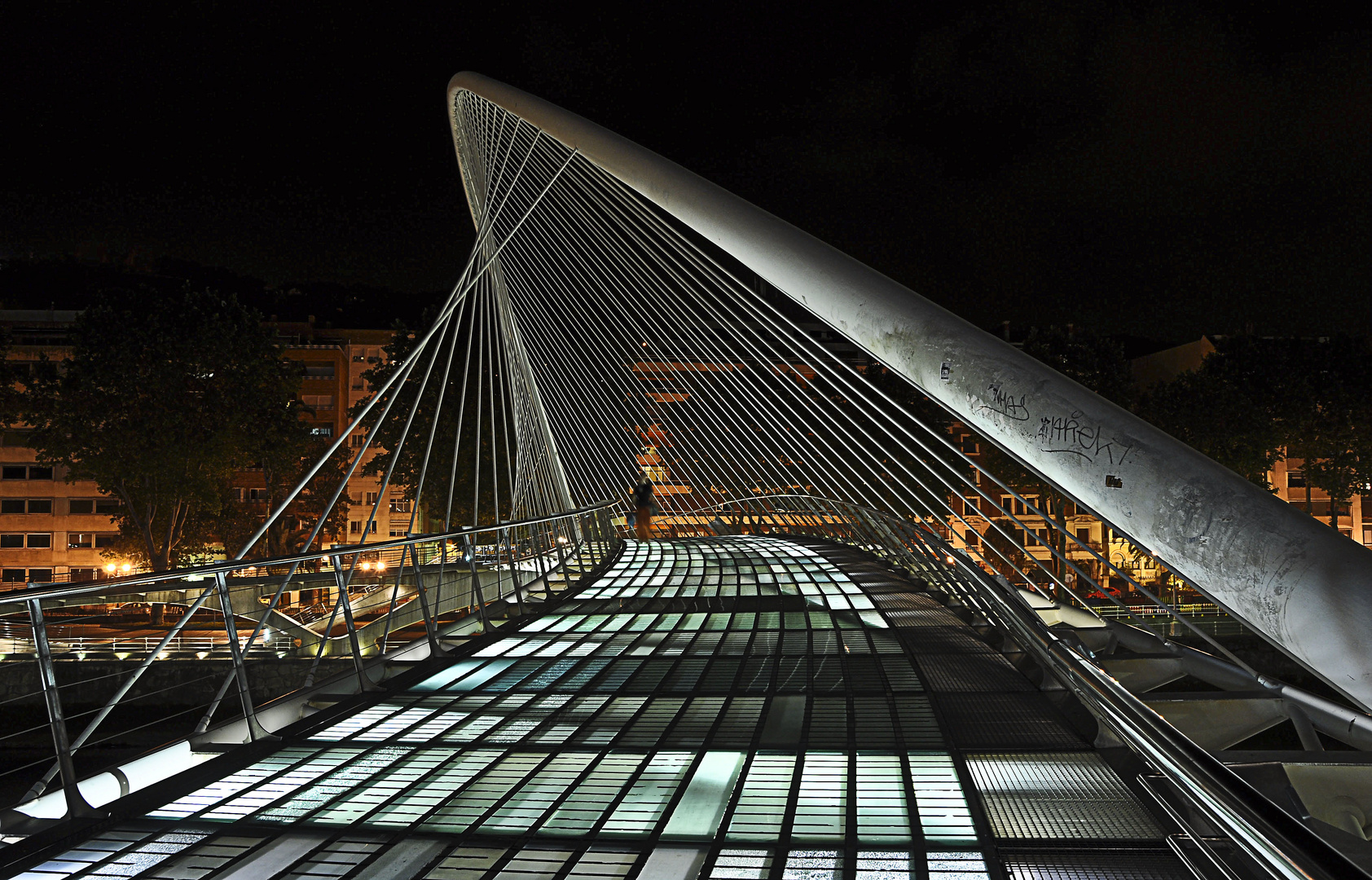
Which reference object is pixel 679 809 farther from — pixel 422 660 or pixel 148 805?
pixel 422 660

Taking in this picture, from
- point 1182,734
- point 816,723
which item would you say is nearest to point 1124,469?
point 1182,734

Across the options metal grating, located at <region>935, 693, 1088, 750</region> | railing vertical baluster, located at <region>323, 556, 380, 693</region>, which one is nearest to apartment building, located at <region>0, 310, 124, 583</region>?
railing vertical baluster, located at <region>323, 556, 380, 693</region>

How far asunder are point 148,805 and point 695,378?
2231 centimetres

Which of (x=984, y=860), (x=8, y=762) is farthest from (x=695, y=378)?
(x=984, y=860)

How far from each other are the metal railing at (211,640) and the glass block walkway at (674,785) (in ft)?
1.74

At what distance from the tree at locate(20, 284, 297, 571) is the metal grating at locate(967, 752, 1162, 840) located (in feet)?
106

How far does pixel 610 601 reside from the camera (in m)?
9.94

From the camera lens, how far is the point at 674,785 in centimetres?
361

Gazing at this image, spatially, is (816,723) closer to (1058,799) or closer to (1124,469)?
(1058,799)

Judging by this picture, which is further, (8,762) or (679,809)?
(8,762)

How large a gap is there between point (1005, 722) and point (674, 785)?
1909mm

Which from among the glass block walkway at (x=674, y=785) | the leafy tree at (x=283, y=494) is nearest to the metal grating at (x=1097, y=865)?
the glass block walkway at (x=674, y=785)

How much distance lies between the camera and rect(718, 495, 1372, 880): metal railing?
186 centimetres

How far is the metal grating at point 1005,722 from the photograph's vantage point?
13.5 ft
